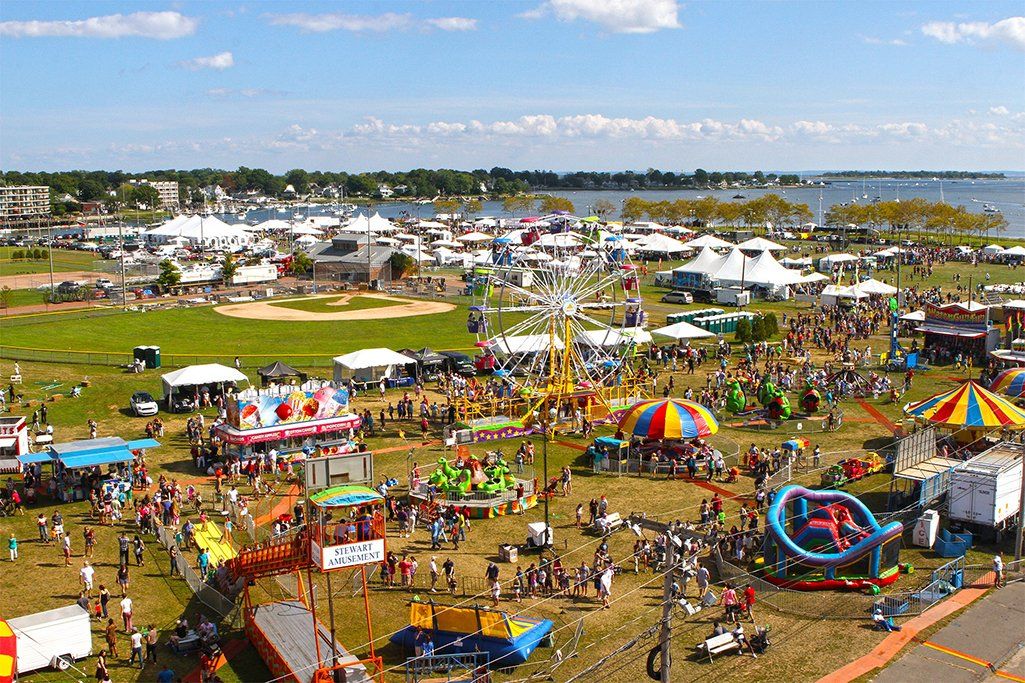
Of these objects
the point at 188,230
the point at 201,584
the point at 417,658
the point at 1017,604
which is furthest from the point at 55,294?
the point at 1017,604

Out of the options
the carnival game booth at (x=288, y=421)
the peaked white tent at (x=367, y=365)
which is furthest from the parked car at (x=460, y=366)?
the carnival game booth at (x=288, y=421)

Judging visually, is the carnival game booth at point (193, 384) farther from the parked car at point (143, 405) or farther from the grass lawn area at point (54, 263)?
the grass lawn area at point (54, 263)

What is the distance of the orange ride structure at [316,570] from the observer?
19844 millimetres

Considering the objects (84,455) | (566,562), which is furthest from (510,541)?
(84,455)

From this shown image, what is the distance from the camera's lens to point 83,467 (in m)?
33.8

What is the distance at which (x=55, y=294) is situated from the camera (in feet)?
258

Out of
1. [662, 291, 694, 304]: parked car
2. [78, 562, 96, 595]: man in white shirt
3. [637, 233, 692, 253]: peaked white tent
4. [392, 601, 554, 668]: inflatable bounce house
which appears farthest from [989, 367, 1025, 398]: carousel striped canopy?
[637, 233, 692, 253]: peaked white tent

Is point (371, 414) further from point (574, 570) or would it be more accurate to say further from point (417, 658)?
point (417, 658)

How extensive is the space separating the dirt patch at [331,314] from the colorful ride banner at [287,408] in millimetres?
30415

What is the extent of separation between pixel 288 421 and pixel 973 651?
24905 millimetres

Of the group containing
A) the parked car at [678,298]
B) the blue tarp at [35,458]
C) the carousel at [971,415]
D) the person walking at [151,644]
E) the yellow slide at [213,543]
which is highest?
the carousel at [971,415]

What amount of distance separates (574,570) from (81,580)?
1291 cm

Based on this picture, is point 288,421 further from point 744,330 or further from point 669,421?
point 744,330

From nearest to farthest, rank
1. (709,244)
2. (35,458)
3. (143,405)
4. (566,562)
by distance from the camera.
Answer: (566,562), (35,458), (143,405), (709,244)
